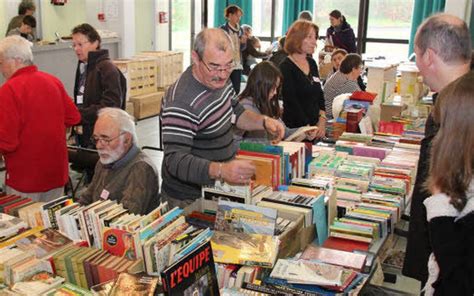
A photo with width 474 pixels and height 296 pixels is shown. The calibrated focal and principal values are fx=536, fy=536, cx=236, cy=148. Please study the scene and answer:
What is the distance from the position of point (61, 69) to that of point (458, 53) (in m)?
7.48

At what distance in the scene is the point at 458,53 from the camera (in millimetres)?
2258

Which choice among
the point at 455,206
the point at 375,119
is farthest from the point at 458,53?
the point at 375,119

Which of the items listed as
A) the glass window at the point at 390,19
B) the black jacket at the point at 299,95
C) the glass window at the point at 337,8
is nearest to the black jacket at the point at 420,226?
the black jacket at the point at 299,95

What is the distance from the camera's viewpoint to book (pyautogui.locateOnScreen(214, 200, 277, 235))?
7.32ft

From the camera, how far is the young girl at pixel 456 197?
1610 millimetres

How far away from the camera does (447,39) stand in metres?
2.25

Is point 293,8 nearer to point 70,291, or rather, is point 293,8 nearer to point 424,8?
point 424,8

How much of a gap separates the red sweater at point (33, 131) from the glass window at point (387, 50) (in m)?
8.83

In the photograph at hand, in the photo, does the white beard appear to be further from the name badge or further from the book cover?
the book cover

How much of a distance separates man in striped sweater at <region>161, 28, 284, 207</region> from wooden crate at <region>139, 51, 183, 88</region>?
6634mm

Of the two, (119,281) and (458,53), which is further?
(458,53)

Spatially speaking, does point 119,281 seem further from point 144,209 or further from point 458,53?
point 458,53

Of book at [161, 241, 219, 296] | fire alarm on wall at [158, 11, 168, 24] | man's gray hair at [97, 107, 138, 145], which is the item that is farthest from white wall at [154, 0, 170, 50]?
book at [161, 241, 219, 296]

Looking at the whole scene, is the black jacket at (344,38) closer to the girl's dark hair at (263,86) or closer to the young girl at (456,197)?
the girl's dark hair at (263,86)
